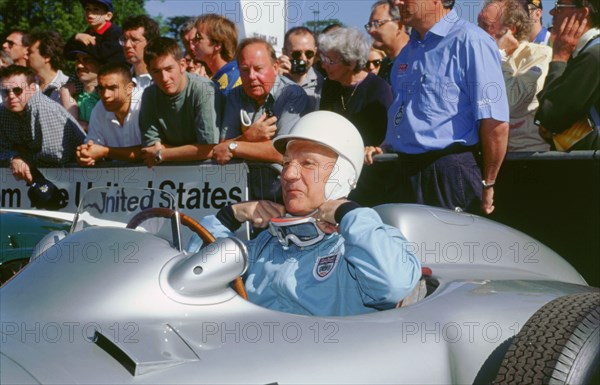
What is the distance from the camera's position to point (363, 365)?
2551 millimetres

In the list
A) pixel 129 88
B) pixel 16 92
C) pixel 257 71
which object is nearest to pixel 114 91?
pixel 129 88

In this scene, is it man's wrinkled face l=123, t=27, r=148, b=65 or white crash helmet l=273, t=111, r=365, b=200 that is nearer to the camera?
white crash helmet l=273, t=111, r=365, b=200

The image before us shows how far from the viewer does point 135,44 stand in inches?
273

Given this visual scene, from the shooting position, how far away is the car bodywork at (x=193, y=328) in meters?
2.35

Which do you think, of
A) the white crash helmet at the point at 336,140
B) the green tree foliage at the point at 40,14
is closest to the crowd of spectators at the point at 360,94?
the white crash helmet at the point at 336,140

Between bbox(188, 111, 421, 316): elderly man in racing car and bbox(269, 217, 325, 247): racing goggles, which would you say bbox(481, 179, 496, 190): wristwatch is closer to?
bbox(188, 111, 421, 316): elderly man in racing car

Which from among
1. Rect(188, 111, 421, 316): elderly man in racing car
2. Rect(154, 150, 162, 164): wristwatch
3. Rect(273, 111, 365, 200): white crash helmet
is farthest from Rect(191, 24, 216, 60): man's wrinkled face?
Rect(273, 111, 365, 200): white crash helmet

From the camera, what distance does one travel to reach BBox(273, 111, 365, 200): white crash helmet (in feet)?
10.7

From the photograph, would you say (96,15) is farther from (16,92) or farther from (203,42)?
(203,42)

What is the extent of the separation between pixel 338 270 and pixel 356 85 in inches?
109

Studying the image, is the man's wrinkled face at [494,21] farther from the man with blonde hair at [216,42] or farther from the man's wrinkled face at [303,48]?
the man with blonde hair at [216,42]

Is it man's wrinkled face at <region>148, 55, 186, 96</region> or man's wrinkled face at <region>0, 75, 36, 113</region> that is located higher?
man's wrinkled face at <region>148, 55, 186, 96</region>

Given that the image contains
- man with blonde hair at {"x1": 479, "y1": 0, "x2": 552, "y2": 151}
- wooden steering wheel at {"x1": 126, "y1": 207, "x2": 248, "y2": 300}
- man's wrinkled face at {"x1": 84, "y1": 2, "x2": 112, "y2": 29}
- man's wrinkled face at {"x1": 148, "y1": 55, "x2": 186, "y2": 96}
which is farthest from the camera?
man's wrinkled face at {"x1": 84, "y1": 2, "x2": 112, "y2": 29}

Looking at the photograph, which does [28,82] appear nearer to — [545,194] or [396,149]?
[396,149]
